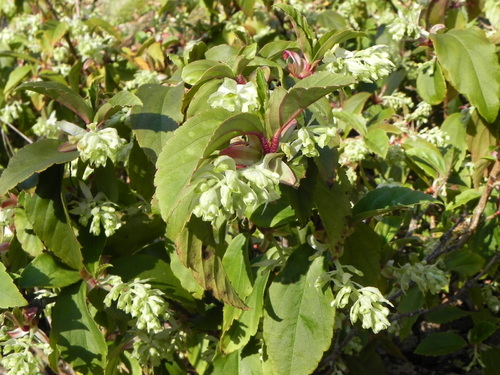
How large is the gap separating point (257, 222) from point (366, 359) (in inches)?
37.6

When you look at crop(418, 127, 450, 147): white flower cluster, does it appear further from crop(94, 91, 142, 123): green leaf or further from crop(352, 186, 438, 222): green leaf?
crop(94, 91, 142, 123): green leaf

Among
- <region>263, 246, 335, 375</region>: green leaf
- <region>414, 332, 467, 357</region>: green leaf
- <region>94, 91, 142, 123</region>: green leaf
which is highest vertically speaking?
<region>94, 91, 142, 123</region>: green leaf

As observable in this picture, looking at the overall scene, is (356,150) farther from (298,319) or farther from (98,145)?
(98,145)

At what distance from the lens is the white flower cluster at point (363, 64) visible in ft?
3.68

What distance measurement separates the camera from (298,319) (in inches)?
52.4

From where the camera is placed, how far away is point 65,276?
1.46 m

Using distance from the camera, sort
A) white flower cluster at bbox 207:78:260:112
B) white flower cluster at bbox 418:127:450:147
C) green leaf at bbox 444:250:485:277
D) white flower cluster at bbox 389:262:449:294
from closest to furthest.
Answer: white flower cluster at bbox 207:78:260:112 → white flower cluster at bbox 389:262:449:294 → green leaf at bbox 444:250:485:277 → white flower cluster at bbox 418:127:450:147

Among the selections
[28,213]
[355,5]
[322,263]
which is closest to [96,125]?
[28,213]

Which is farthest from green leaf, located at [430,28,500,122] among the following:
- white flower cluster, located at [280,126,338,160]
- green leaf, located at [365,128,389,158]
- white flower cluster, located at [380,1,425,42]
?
white flower cluster, located at [280,126,338,160]

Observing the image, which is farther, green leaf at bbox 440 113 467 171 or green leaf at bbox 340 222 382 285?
green leaf at bbox 440 113 467 171

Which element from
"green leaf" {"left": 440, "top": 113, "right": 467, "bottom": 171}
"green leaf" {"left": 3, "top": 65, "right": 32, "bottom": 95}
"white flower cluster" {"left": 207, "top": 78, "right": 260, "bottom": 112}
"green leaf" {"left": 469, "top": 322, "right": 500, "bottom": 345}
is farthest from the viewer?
"green leaf" {"left": 3, "top": 65, "right": 32, "bottom": 95}

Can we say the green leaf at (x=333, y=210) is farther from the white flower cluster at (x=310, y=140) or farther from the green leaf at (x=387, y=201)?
the white flower cluster at (x=310, y=140)

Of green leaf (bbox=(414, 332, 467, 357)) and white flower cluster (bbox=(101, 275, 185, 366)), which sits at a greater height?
white flower cluster (bbox=(101, 275, 185, 366))

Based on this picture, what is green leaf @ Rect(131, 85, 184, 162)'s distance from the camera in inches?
52.4
